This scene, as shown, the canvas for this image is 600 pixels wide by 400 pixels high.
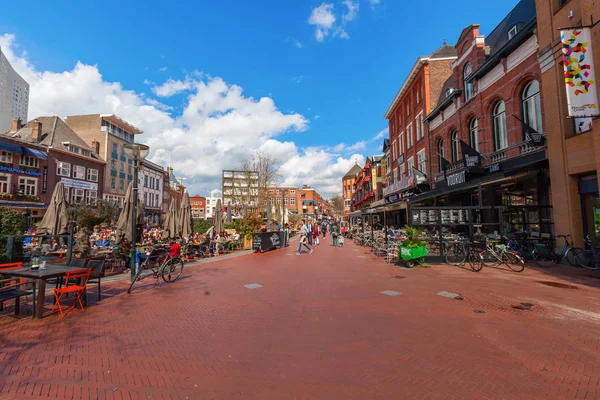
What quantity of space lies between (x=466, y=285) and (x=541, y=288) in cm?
165

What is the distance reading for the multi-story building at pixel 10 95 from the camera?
4984 cm

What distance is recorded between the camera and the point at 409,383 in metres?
3.26

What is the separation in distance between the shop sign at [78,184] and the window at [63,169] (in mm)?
676

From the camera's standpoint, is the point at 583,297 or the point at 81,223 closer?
the point at 583,297

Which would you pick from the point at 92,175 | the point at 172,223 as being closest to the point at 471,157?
the point at 172,223

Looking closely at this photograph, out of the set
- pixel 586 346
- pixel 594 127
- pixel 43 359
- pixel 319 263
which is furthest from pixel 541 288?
pixel 43 359

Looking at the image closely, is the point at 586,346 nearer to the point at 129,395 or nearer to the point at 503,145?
the point at 129,395

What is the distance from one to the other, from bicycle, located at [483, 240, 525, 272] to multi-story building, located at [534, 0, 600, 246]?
2656 mm

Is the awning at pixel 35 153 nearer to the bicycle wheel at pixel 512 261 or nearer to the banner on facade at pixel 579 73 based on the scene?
the bicycle wheel at pixel 512 261

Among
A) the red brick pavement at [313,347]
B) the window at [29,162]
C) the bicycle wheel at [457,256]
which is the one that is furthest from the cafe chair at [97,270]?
the window at [29,162]

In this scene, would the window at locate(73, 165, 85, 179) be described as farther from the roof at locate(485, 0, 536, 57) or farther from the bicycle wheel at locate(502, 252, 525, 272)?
the bicycle wheel at locate(502, 252, 525, 272)

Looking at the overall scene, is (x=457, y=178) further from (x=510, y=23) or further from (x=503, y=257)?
(x=510, y=23)

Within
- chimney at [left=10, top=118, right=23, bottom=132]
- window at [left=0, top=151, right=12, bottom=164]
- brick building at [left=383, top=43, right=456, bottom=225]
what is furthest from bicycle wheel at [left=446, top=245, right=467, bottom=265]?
chimney at [left=10, top=118, right=23, bottom=132]

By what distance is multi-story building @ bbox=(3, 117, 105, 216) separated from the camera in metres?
30.2
